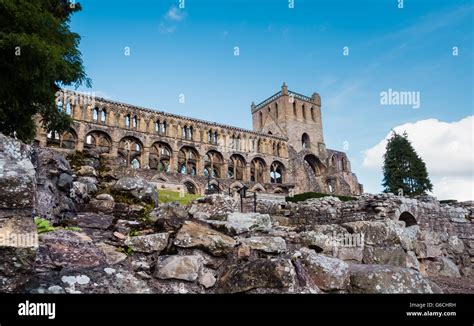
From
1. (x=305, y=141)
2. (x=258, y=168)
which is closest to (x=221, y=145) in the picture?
(x=258, y=168)

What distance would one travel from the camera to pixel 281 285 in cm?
335

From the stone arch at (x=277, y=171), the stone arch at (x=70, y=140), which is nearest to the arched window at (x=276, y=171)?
the stone arch at (x=277, y=171)

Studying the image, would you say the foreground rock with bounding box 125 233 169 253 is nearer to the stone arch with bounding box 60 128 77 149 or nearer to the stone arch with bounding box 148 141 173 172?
the stone arch with bounding box 60 128 77 149

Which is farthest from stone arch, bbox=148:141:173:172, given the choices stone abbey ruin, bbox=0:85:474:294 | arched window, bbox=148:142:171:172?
stone abbey ruin, bbox=0:85:474:294

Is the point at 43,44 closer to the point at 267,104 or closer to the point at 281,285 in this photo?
the point at 281,285

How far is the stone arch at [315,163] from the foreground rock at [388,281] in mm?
57441

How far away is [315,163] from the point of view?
61.6 m

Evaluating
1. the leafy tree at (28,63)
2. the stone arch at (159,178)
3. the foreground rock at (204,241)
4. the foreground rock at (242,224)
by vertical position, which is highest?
the leafy tree at (28,63)

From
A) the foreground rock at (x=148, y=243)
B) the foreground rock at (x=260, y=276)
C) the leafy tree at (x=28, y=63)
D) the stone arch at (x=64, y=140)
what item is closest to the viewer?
the foreground rock at (x=260, y=276)

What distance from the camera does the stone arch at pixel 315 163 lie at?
6037 cm

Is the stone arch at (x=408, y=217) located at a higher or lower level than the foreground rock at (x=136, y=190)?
lower

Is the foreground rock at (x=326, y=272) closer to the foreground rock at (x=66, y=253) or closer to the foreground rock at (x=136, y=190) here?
the foreground rock at (x=66, y=253)

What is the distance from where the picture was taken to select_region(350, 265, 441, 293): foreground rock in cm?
381
